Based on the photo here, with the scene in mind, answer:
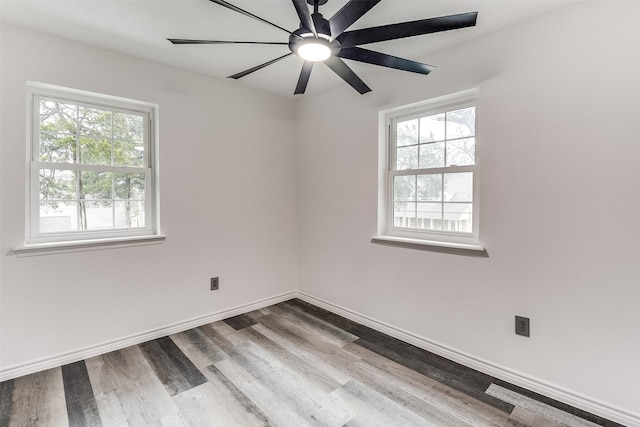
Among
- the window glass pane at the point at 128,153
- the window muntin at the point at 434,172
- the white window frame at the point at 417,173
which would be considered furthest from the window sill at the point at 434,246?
the window glass pane at the point at 128,153

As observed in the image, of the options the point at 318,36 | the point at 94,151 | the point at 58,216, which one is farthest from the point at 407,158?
the point at 58,216

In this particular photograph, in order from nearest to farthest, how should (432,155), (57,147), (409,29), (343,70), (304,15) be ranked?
(304,15) → (409,29) → (343,70) → (57,147) → (432,155)

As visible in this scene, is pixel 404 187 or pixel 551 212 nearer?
pixel 551 212

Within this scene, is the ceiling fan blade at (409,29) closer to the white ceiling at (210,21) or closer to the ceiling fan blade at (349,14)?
the ceiling fan blade at (349,14)

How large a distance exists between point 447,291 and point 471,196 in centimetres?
77

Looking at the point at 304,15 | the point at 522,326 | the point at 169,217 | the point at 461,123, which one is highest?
the point at 304,15

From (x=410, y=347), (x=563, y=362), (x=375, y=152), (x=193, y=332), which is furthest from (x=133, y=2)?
(x=563, y=362)

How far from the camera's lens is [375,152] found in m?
2.86

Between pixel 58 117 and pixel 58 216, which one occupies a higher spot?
pixel 58 117

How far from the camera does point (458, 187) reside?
2.40m

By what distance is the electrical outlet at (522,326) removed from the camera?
2006mm

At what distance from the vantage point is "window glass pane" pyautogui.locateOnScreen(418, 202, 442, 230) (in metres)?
2.53

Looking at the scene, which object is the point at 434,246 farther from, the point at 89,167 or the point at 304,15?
the point at 89,167

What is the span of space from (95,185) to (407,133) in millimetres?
2720
